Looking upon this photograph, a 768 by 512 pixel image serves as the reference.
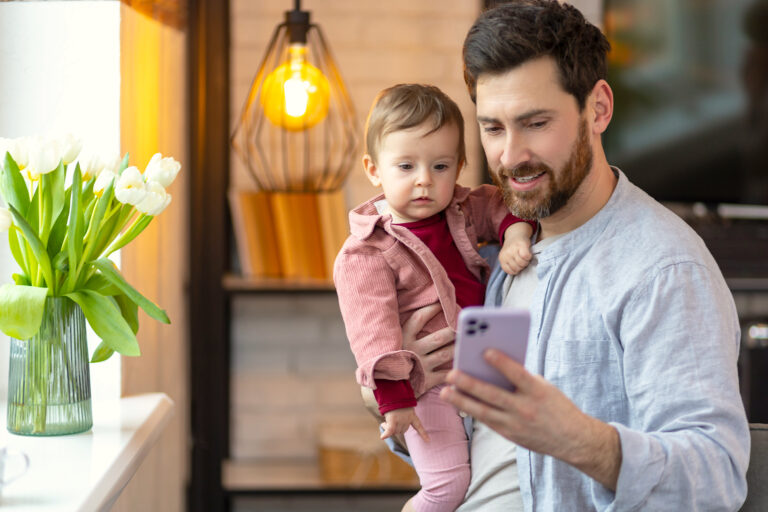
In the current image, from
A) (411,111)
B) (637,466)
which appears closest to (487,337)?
(637,466)

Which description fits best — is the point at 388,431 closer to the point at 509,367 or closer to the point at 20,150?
the point at 509,367

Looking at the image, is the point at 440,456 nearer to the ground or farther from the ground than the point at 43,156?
nearer to the ground

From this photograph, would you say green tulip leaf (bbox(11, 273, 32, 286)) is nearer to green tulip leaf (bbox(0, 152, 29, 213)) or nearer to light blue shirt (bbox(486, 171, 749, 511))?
green tulip leaf (bbox(0, 152, 29, 213))

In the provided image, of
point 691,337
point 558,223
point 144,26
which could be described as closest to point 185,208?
point 144,26

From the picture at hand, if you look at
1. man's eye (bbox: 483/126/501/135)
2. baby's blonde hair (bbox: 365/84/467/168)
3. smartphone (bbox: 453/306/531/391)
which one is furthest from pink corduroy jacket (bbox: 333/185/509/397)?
smartphone (bbox: 453/306/531/391)

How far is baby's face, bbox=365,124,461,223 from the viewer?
1.56 meters

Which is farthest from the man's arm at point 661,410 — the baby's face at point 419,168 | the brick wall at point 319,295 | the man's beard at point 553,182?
the brick wall at point 319,295

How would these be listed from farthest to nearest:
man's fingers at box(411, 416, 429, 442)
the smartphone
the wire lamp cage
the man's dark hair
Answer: the wire lamp cage
man's fingers at box(411, 416, 429, 442)
the man's dark hair
the smartphone

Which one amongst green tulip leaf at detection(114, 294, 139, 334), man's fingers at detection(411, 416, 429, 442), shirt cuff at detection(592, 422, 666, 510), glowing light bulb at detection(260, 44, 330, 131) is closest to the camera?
shirt cuff at detection(592, 422, 666, 510)

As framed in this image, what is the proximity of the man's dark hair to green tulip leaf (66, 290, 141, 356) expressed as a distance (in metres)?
0.74

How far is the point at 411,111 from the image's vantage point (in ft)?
5.09

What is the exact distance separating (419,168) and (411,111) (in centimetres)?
10

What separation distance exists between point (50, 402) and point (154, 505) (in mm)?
863

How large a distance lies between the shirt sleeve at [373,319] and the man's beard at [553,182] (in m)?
0.28
